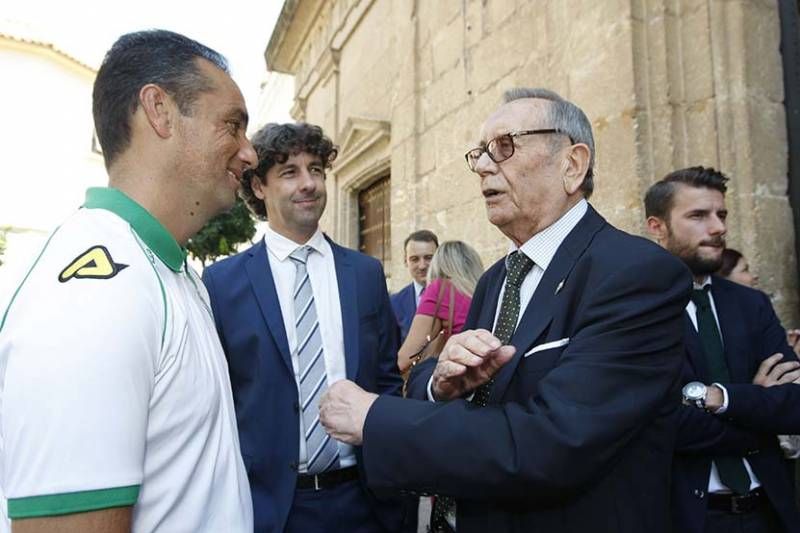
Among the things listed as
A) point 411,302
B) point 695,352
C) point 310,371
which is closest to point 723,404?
point 695,352

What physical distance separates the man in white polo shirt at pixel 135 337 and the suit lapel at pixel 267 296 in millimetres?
644

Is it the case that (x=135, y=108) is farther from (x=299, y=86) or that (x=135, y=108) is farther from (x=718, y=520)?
(x=299, y=86)

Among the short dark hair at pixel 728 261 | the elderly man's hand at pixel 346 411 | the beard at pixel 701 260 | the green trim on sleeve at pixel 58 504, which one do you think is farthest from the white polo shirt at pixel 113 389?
the short dark hair at pixel 728 261

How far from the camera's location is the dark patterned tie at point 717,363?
2.10m

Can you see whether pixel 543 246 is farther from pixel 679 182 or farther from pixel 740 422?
pixel 679 182

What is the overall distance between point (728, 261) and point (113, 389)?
10.4 feet

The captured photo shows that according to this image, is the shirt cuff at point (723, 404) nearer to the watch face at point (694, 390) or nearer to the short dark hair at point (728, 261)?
the watch face at point (694, 390)

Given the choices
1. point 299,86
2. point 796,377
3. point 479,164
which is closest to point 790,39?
point 796,377

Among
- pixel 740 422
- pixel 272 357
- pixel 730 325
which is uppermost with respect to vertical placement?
pixel 730 325

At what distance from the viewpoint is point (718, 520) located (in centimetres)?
208

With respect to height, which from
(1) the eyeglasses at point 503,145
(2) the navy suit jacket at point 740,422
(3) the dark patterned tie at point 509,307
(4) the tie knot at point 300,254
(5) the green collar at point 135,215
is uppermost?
(1) the eyeglasses at point 503,145

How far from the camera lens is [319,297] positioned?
90.3 inches

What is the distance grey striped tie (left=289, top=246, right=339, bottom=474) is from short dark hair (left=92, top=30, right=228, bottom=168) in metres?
1.10

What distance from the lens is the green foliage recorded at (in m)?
16.1
